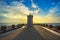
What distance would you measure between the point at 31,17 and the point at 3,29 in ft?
119

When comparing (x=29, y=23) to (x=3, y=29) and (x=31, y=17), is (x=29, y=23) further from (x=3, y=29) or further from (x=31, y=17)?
(x=3, y=29)

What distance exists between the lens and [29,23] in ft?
204

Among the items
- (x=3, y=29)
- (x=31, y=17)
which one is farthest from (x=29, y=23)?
(x=3, y=29)

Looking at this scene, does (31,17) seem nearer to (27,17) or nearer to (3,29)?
(27,17)

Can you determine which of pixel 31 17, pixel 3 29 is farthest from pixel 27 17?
pixel 3 29

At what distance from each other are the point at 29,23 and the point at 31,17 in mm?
2928

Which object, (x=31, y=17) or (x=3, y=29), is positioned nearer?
(x=3, y=29)

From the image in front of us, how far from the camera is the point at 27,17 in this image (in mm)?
63312

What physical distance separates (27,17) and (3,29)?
37.0 meters

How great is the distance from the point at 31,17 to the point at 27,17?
215 cm

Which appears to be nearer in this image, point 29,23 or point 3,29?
point 3,29

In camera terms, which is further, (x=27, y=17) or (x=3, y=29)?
(x=27, y=17)

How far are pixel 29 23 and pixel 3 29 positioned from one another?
3601 centimetres

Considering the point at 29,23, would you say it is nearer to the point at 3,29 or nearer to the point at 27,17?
the point at 27,17
